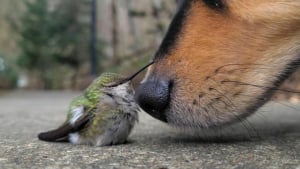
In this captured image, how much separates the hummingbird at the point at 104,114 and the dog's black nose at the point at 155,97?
79 millimetres

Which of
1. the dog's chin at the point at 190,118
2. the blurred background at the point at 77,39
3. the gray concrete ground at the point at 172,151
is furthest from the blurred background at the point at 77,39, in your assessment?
the dog's chin at the point at 190,118

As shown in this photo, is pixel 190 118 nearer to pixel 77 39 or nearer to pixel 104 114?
pixel 104 114

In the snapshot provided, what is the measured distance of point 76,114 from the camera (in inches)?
78.4

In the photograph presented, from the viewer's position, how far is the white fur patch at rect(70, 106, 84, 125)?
6.49ft

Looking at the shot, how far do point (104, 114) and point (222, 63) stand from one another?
45 cm

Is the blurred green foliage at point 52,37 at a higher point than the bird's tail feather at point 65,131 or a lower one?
higher

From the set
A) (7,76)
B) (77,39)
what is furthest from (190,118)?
(7,76)

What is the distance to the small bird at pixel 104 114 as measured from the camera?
1930 millimetres

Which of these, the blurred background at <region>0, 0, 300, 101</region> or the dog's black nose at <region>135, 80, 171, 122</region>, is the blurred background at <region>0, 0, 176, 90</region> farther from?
the dog's black nose at <region>135, 80, 171, 122</region>

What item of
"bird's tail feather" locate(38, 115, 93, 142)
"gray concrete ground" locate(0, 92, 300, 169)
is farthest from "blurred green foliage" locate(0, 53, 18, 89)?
"bird's tail feather" locate(38, 115, 93, 142)

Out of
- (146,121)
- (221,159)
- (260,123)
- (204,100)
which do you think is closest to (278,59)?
(204,100)

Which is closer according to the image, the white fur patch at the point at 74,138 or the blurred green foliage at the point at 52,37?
the white fur patch at the point at 74,138

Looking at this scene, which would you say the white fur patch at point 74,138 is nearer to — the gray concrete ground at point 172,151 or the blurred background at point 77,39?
the gray concrete ground at point 172,151

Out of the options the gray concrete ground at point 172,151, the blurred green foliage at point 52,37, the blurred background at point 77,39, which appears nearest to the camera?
the gray concrete ground at point 172,151
